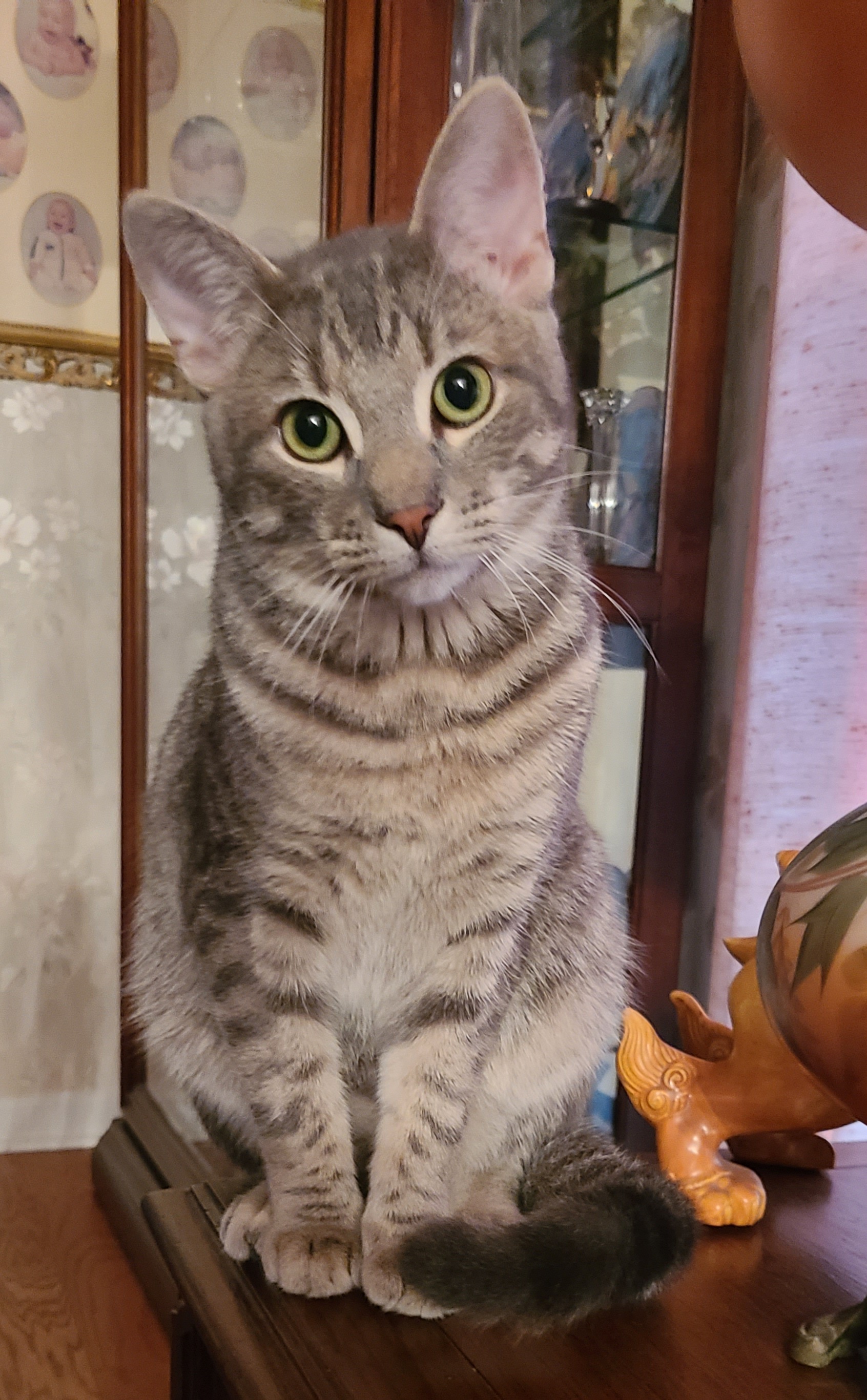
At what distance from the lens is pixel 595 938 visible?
0.81 meters

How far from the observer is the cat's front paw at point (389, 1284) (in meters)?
0.55

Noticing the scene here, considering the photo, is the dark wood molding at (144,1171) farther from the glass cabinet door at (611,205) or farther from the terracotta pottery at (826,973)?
the glass cabinet door at (611,205)

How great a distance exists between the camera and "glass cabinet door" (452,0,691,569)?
45.2 inches

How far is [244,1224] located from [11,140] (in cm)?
140

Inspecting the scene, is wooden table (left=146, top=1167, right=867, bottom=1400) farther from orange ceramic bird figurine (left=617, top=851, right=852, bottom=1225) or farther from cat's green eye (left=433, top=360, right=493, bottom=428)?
cat's green eye (left=433, top=360, right=493, bottom=428)

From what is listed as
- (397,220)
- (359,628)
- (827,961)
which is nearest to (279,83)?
(397,220)

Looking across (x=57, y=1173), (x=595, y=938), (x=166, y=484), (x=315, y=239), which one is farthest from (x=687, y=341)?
(x=57, y=1173)

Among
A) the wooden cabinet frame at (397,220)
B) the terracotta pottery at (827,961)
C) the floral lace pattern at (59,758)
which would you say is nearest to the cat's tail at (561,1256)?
the terracotta pottery at (827,961)

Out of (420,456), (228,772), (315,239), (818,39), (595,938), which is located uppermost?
(315,239)

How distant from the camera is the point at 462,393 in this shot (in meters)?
0.65

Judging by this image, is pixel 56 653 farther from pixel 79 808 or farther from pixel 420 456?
pixel 420 456

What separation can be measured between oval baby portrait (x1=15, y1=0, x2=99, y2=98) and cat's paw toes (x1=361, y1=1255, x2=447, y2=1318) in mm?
1476

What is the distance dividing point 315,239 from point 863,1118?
995 mm

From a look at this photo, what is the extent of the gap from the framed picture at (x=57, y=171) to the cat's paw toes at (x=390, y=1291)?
126 centimetres
